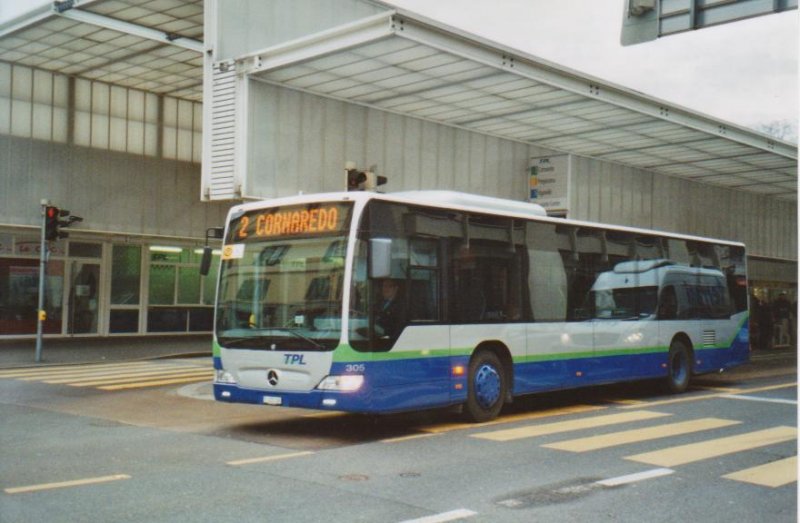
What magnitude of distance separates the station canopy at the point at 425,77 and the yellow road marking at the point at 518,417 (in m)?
6.93

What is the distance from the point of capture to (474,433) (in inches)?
441

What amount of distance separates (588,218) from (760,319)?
30.8 ft

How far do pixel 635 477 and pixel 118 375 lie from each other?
42.7ft

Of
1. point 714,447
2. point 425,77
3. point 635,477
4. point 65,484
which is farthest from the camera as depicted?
point 425,77

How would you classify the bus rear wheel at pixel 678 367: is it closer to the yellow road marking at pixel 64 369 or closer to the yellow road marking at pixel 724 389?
the yellow road marking at pixel 724 389

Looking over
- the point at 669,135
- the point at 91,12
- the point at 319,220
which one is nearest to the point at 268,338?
the point at 319,220

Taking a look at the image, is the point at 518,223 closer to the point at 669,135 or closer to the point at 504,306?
the point at 504,306

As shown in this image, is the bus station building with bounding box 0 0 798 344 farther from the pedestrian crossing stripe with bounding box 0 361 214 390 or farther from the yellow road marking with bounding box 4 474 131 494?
the yellow road marking with bounding box 4 474 131 494

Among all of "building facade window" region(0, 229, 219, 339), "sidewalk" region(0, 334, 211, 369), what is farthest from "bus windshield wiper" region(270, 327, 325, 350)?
"building facade window" region(0, 229, 219, 339)

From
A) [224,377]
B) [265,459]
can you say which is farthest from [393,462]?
[224,377]

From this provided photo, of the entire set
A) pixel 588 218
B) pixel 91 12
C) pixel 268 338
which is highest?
pixel 91 12

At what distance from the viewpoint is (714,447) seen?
33.4ft

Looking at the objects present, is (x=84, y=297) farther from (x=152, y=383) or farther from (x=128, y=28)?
(x=152, y=383)

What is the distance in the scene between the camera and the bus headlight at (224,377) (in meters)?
11.2
